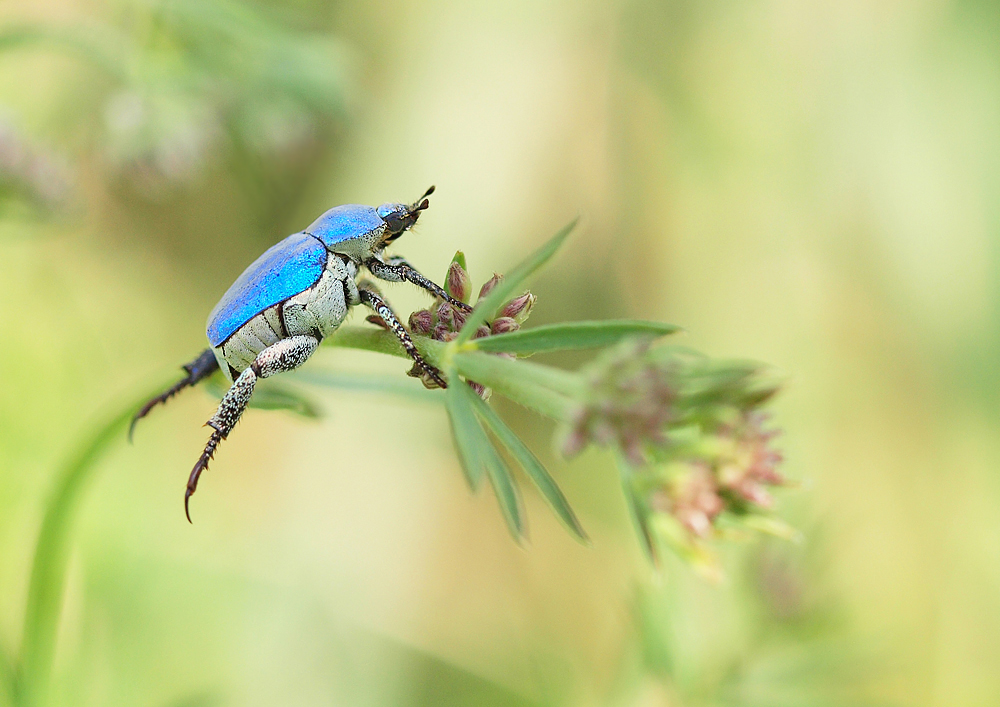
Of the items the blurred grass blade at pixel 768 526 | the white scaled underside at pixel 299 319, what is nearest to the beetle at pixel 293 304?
the white scaled underside at pixel 299 319

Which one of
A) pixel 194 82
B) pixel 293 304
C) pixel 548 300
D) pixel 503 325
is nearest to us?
pixel 503 325

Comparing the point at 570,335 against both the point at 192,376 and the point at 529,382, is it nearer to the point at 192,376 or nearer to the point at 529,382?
the point at 529,382

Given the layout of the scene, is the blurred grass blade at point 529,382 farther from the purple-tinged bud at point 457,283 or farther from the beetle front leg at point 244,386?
the beetle front leg at point 244,386

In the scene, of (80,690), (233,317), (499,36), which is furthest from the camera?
(499,36)

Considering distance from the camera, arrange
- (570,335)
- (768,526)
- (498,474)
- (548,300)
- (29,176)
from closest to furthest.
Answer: (768,526)
(498,474)
(570,335)
(29,176)
(548,300)

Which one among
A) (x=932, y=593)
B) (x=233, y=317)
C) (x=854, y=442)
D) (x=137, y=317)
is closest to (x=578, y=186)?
(x=854, y=442)

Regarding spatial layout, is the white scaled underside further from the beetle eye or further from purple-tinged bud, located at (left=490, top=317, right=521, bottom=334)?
purple-tinged bud, located at (left=490, top=317, right=521, bottom=334)

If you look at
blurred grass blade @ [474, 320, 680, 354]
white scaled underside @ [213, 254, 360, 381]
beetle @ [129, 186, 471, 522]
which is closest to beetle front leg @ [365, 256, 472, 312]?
beetle @ [129, 186, 471, 522]

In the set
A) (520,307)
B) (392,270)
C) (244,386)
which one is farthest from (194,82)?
(520,307)

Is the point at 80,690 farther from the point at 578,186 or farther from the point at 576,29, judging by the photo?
the point at 576,29
